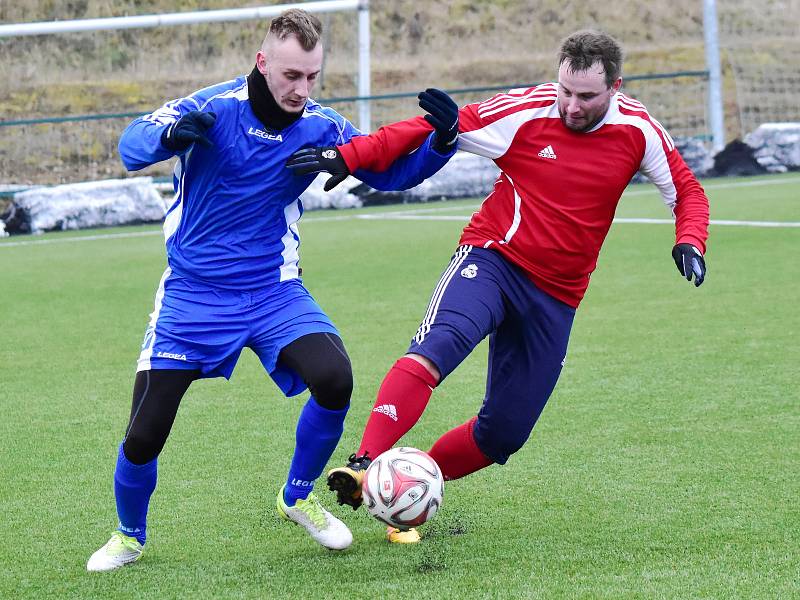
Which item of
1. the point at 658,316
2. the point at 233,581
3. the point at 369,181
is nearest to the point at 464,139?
the point at 369,181

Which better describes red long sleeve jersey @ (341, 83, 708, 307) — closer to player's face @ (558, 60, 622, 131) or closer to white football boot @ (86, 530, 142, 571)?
player's face @ (558, 60, 622, 131)

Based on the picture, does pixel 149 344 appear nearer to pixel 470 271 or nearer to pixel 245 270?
pixel 245 270

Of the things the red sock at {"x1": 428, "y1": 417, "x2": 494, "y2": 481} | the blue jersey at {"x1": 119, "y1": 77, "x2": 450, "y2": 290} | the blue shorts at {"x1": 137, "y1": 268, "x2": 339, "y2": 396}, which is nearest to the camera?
the blue shorts at {"x1": 137, "y1": 268, "x2": 339, "y2": 396}

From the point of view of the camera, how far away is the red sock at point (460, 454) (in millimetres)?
4840

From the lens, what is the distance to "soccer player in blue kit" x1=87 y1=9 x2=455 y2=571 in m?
4.34

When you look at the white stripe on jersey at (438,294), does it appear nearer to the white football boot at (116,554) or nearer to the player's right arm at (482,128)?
the player's right arm at (482,128)

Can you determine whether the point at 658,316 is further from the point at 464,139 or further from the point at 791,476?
the point at 464,139

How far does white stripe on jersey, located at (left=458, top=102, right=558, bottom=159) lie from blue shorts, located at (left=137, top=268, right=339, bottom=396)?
3.03ft

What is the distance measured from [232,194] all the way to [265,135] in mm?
258

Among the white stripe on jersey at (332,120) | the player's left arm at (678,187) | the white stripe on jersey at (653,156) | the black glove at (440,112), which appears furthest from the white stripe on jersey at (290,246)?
the player's left arm at (678,187)

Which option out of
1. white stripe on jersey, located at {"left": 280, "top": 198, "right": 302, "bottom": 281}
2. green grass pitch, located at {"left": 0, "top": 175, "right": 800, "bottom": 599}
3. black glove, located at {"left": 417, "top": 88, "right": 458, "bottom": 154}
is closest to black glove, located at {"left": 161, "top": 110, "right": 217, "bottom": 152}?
white stripe on jersey, located at {"left": 280, "top": 198, "right": 302, "bottom": 281}

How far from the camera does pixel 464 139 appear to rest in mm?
4762

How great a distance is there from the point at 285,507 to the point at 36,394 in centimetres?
303

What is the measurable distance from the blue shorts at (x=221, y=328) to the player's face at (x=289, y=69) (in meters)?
0.72
